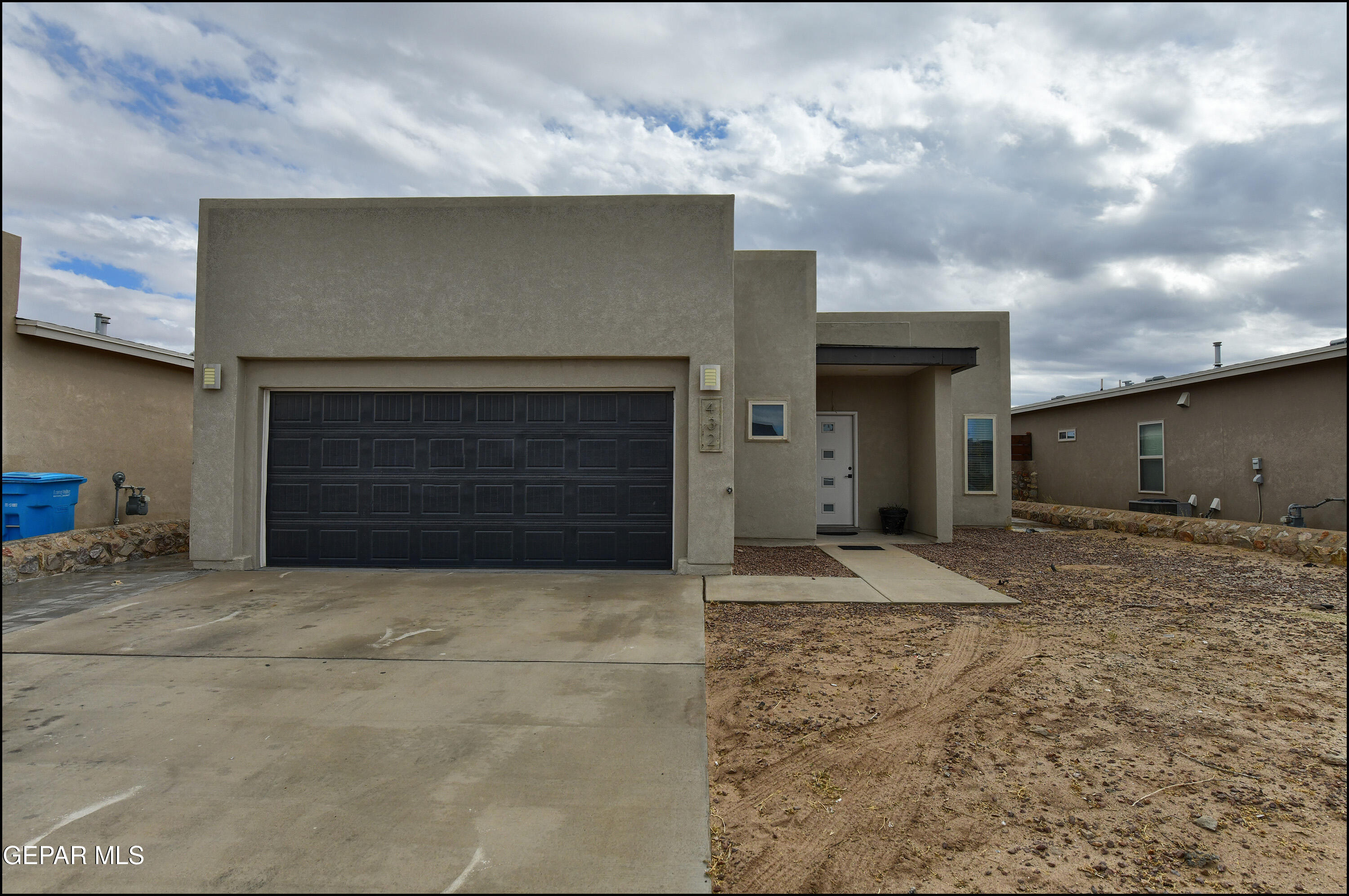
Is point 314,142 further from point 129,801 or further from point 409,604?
point 409,604

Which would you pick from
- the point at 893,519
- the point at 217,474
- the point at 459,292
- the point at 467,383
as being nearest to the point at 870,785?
the point at 467,383

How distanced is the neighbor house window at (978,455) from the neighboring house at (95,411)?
500 inches

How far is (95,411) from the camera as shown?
956cm

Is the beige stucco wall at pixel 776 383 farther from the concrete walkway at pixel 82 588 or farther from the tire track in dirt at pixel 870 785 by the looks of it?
the concrete walkway at pixel 82 588

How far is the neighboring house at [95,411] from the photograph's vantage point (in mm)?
8602

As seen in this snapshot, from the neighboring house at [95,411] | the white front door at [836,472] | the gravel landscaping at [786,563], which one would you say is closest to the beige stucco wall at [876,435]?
the white front door at [836,472]

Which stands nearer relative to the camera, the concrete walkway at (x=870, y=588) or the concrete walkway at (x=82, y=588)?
the concrete walkway at (x=82, y=588)

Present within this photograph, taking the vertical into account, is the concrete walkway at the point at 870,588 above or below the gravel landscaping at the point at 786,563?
below

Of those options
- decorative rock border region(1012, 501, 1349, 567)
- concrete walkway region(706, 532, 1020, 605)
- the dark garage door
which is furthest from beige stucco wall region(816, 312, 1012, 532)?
the dark garage door

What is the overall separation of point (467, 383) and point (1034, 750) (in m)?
6.55

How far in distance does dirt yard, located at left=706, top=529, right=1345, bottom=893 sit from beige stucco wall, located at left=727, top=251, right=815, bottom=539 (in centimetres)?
413

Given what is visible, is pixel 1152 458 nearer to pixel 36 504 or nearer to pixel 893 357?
pixel 893 357

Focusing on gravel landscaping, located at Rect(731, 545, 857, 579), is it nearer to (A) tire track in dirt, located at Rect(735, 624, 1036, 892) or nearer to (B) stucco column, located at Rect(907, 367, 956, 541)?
(B) stucco column, located at Rect(907, 367, 956, 541)

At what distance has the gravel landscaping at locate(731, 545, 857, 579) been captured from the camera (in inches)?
303
